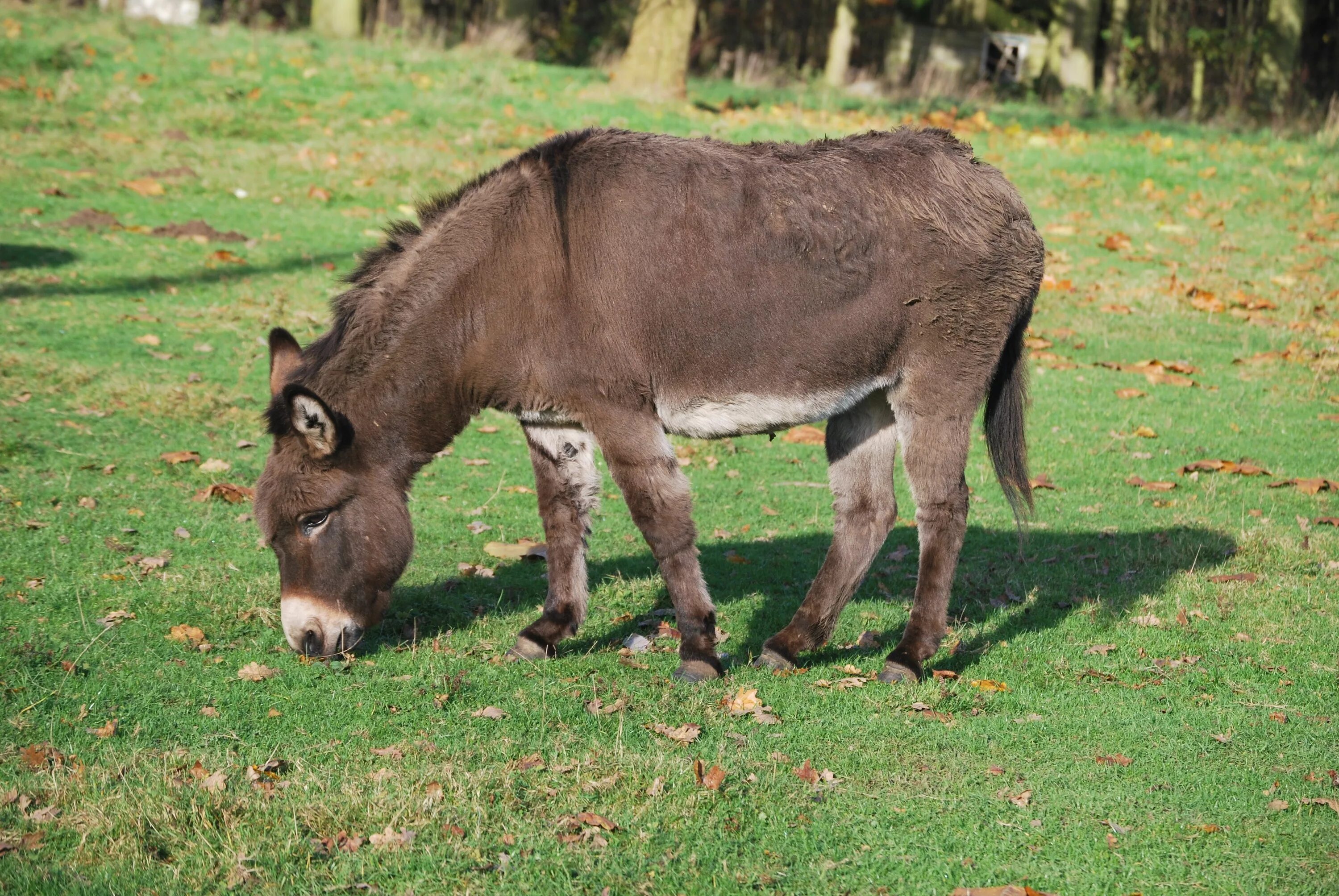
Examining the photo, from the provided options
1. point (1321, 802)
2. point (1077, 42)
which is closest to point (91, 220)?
point (1321, 802)

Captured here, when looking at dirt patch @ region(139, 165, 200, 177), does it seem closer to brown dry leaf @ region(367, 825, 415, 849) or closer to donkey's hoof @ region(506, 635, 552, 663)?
donkey's hoof @ region(506, 635, 552, 663)

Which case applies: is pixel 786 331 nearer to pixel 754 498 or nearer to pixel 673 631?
pixel 673 631

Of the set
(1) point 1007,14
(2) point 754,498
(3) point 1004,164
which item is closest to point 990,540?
(2) point 754,498

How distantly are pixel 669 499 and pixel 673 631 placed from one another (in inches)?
47.7

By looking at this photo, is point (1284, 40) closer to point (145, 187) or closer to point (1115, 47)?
point (1115, 47)

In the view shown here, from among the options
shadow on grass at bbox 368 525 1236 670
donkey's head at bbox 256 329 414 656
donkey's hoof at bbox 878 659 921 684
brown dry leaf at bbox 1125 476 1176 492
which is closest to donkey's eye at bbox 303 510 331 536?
donkey's head at bbox 256 329 414 656

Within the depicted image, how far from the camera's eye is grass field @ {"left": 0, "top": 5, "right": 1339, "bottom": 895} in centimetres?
413

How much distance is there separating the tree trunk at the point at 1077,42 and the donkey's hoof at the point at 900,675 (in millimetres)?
25134

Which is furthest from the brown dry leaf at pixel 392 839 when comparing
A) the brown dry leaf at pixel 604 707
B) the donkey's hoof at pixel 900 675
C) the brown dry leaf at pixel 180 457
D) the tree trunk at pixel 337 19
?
the tree trunk at pixel 337 19

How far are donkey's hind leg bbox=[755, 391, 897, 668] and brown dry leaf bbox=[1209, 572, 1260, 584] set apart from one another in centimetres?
229

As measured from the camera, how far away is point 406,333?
5.45 m

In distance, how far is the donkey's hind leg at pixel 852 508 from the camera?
241 inches

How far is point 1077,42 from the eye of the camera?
28344 mm

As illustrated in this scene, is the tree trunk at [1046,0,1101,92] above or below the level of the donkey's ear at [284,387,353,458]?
above
